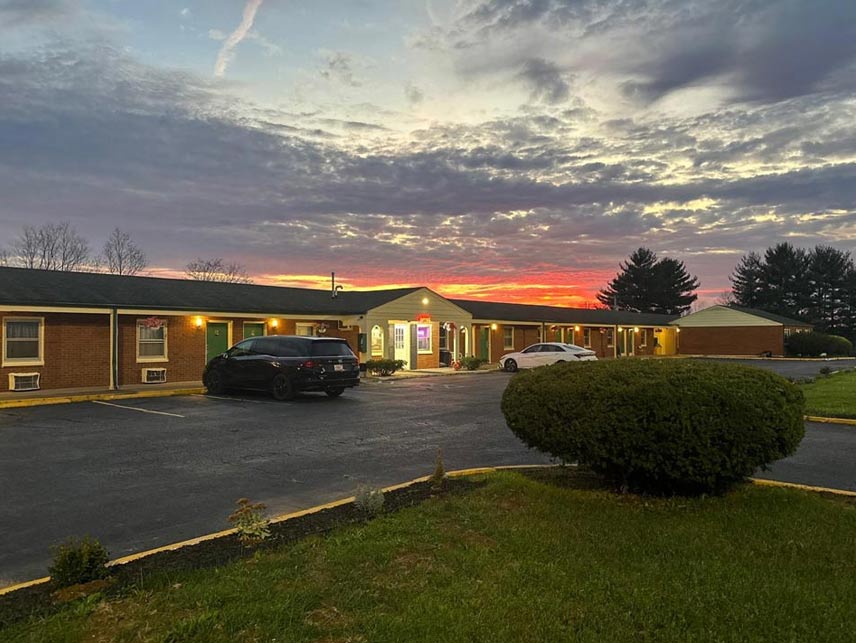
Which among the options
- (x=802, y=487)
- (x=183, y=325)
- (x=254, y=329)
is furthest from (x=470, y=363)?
(x=802, y=487)

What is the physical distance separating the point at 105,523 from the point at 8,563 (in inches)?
41.8

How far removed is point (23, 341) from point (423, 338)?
17.3 m

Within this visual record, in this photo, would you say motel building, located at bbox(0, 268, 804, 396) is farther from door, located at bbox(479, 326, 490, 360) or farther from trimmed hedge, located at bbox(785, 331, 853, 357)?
trimmed hedge, located at bbox(785, 331, 853, 357)

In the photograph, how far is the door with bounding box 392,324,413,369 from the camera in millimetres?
29609

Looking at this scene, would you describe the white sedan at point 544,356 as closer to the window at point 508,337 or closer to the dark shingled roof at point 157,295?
the dark shingled roof at point 157,295

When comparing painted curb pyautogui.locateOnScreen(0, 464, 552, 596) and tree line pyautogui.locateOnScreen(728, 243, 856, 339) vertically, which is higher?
tree line pyautogui.locateOnScreen(728, 243, 856, 339)

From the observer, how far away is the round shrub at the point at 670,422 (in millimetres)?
5504

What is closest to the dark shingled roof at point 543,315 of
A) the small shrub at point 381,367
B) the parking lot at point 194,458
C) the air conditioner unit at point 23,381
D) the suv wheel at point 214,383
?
the small shrub at point 381,367

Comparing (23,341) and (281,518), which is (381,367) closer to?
(23,341)

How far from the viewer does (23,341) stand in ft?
60.3

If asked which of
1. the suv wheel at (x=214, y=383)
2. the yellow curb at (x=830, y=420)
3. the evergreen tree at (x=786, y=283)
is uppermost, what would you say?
the evergreen tree at (x=786, y=283)

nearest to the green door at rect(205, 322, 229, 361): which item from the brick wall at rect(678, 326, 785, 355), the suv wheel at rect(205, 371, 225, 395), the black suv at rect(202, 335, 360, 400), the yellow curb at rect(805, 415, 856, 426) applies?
the suv wheel at rect(205, 371, 225, 395)

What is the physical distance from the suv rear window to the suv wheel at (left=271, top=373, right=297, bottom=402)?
106 cm

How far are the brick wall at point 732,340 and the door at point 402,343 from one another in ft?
106
